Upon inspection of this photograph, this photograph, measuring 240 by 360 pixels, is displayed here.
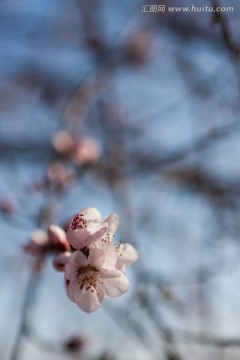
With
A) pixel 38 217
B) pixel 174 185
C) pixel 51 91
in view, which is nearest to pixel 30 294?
pixel 38 217

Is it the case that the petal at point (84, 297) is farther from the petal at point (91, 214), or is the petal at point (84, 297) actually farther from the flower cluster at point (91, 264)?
the petal at point (91, 214)

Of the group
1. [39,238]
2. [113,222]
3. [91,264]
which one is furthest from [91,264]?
[39,238]

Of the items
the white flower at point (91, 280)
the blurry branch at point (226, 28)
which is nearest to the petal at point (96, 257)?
the white flower at point (91, 280)

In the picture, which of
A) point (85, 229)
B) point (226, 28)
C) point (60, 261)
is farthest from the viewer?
point (226, 28)

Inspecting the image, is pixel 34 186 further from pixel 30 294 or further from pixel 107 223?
pixel 107 223

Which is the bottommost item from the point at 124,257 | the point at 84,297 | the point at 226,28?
the point at 84,297

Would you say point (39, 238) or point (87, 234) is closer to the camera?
point (87, 234)

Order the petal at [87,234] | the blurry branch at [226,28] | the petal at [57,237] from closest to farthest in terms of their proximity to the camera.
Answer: the petal at [87,234] < the petal at [57,237] < the blurry branch at [226,28]

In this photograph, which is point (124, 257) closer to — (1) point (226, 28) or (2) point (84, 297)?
(2) point (84, 297)
